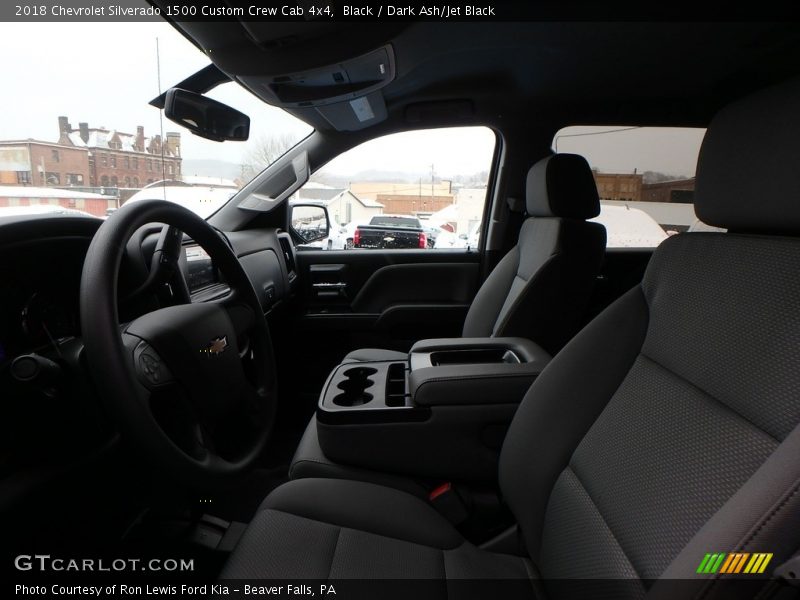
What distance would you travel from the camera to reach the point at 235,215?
2.24m

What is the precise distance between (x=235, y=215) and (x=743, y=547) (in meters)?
2.17

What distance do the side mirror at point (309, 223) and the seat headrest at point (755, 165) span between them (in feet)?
7.13

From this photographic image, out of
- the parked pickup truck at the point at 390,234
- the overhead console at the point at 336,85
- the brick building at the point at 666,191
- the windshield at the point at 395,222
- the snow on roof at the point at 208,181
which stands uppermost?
the overhead console at the point at 336,85

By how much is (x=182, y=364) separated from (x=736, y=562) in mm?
902

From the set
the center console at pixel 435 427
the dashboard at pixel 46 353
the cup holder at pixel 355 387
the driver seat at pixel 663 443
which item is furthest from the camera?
the cup holder at pixel 355 387

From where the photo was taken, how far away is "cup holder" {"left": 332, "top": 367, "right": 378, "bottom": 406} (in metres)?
1.38

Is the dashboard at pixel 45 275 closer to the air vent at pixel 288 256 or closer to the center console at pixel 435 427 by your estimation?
the center console at pixel 435 427

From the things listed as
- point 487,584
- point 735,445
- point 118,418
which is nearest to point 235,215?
point 118,418

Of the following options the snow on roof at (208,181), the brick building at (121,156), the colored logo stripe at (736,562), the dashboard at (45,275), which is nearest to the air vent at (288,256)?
the snow on roof at (208,181)

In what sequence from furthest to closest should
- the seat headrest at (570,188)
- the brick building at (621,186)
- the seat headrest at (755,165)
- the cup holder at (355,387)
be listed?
the brick building at (621,186)
the seat headrest at (570,188)
the cup holder at (355,387)
the seat headrest at (755,165)

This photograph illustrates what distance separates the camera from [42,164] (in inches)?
51.4

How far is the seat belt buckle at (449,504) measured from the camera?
3.91 ft

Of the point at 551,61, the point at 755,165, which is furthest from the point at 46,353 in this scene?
the point at 551,61

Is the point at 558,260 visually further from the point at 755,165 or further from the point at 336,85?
the point at 336,85
